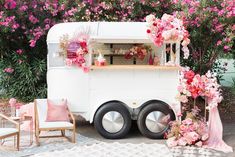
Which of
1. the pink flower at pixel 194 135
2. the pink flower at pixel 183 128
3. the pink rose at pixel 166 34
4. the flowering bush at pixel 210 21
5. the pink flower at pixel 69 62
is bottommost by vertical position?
the pink flower at pixel 194 135

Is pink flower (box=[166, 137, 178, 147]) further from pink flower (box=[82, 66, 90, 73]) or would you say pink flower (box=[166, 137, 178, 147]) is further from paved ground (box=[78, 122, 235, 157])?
pink flower (box=[82, 66, 90, 73])

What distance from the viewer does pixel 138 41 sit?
902 cm

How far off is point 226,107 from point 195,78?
14.7 feet

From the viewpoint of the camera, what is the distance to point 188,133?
820 centimetres

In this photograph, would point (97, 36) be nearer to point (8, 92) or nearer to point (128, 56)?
point (128, 56)

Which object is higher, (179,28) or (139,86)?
(179,28)

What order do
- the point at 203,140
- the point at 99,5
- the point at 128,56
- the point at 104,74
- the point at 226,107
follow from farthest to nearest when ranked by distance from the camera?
the point at 226,107
the point at 99,5
the point at 128,56
the point at 104,74
the point at 203,140

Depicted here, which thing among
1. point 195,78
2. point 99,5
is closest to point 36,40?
point 99,5

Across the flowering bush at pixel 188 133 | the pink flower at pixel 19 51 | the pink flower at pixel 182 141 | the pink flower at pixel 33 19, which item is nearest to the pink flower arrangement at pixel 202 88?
the flowering bush at pixel 188 133

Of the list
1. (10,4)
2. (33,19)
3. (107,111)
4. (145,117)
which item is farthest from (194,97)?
(10,4)

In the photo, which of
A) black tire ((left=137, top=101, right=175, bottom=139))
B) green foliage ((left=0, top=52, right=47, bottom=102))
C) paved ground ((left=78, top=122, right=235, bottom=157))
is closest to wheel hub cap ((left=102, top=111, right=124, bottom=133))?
paved ground ((left=78, top=122, right=235, bottom=157))

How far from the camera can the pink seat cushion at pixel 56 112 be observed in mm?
8570

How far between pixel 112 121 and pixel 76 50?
5.10 ft

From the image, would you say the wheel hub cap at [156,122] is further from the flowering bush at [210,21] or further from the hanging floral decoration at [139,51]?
the flowering bush at [210,21]
